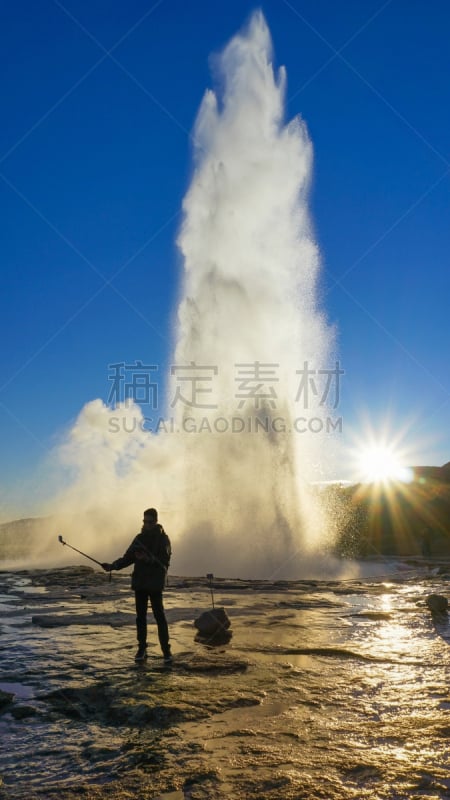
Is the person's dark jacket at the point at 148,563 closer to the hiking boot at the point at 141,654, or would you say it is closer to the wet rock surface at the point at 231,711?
the hiking boot at the point at 141,654

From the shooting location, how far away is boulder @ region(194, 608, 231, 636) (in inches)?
370

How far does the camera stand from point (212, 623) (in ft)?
31.0

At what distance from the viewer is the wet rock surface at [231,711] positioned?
4035mm

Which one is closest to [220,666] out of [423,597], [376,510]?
[423,597]

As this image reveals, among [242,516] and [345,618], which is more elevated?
[242,516]

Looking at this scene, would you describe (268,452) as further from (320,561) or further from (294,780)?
(294,780)

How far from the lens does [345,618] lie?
11.8 meters

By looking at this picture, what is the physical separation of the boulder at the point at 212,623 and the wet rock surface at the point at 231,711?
0.33 metres

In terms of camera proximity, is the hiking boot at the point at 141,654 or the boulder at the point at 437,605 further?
the boulder at the point at 437,605

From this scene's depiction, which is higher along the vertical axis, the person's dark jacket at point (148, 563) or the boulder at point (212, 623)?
the person's dark jacket at point (148, 563)

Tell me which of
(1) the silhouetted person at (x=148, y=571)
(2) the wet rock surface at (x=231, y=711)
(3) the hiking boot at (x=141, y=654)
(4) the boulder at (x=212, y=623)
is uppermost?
(1) the silhouetted person at (x=148, y=571)

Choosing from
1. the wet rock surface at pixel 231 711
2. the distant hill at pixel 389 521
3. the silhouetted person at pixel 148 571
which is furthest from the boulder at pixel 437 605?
the distant hill at pixel 389 521

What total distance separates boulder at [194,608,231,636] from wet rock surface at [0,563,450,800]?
33 centimetres

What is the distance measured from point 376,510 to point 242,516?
120 feet
